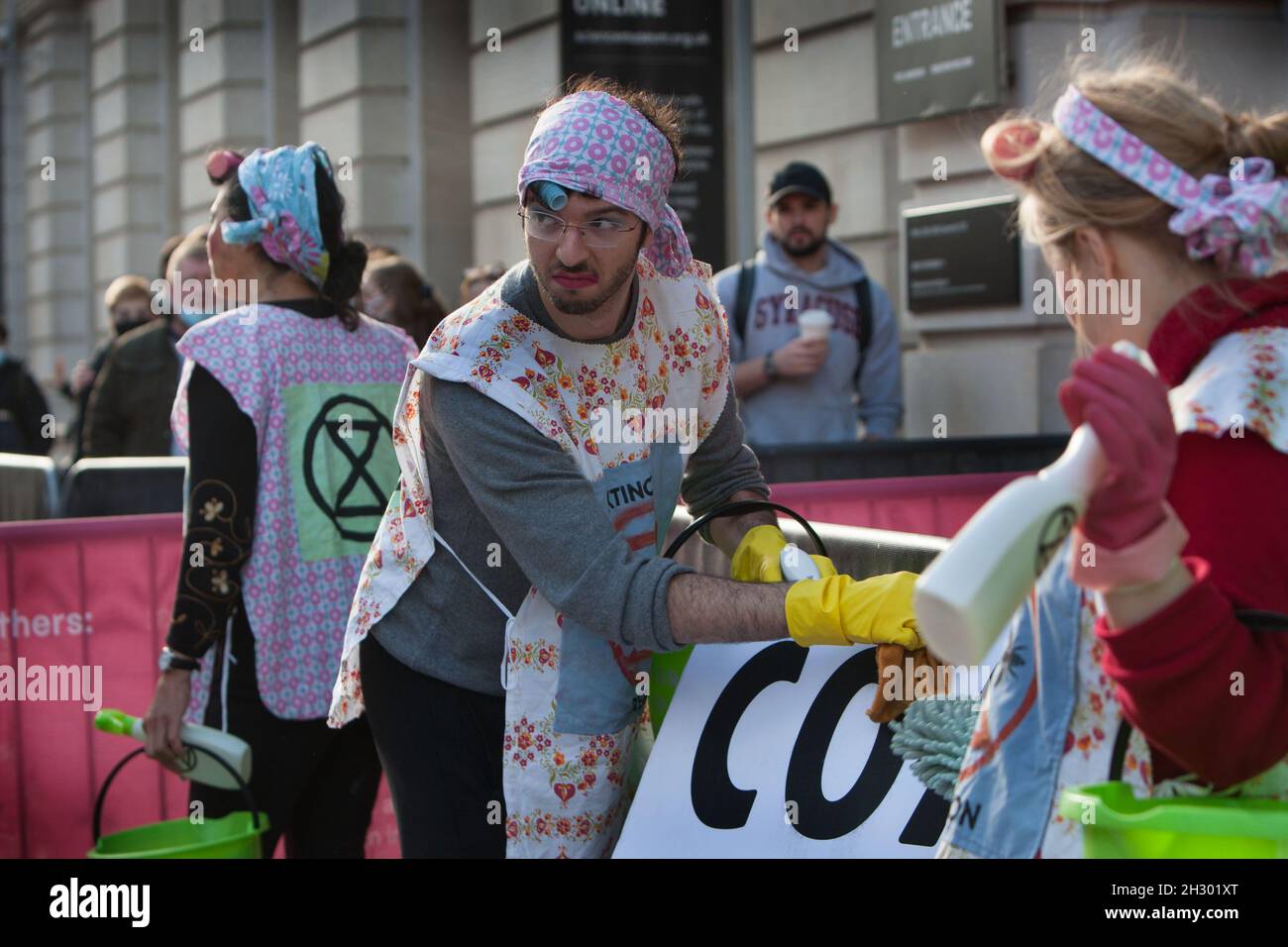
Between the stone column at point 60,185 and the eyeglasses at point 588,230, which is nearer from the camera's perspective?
the eyeglasses at point 588,230

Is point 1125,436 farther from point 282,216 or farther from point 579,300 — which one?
point 282,216

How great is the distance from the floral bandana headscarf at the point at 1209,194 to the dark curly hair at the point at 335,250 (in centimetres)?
221

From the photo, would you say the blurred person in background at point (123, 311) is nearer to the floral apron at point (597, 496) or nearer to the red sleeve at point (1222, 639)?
the floral apron at point (597, 496)

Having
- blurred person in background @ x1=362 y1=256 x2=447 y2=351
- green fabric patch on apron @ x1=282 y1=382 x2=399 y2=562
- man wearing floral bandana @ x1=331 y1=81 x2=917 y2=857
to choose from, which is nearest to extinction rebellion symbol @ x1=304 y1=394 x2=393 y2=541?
green fabric patch on apron @ x1=282 y1=382 x2=399 y2=562

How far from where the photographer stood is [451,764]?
2.79 m

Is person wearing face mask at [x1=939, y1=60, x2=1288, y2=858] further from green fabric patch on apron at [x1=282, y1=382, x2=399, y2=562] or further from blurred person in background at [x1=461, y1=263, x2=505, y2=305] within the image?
blurred person in background at [x1=461, y1=263, x2=505, y2=305]

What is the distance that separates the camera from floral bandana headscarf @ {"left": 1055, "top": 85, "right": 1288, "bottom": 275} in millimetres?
1801

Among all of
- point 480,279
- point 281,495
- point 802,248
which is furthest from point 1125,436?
point 480,279

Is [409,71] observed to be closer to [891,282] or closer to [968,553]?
[891,282]

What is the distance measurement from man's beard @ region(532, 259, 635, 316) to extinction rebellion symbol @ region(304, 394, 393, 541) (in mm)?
1164

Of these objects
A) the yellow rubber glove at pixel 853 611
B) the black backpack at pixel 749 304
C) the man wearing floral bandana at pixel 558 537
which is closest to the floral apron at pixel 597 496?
the man wearing floral bandana at pixel 558 537

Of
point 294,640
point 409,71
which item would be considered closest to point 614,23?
point 409,71

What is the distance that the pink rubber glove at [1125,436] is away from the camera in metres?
1.59

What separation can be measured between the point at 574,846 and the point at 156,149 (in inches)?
715
